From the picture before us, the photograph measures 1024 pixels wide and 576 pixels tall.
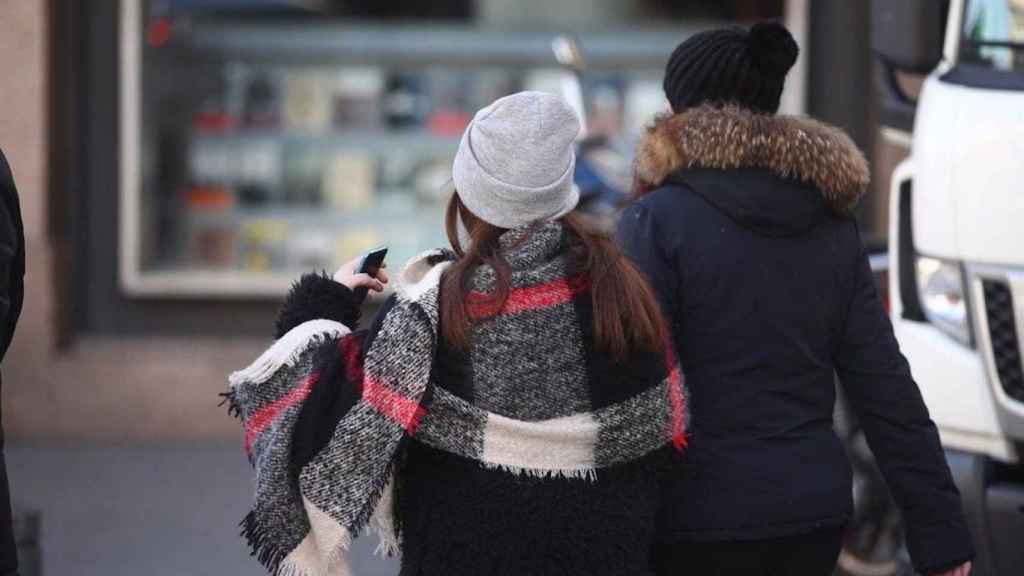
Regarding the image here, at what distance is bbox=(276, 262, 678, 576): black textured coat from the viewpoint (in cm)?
297

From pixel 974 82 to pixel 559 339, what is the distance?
3.14m

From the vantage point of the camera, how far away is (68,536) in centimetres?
760

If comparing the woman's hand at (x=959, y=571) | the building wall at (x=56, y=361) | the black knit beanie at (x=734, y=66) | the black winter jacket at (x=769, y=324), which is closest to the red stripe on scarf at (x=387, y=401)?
the black winter jacket at (x=769, y=324)

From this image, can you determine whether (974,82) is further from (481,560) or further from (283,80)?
(283,80)

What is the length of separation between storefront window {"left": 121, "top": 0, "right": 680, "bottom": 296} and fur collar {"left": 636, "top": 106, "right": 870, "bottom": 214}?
6595 millimetres

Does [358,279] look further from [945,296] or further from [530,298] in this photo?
[945,296]

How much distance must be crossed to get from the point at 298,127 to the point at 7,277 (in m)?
7.56

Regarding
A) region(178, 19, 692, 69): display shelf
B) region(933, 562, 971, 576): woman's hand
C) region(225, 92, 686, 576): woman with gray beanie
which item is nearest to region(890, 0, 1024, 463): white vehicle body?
region(933, 562, 971, 576): woman's hand

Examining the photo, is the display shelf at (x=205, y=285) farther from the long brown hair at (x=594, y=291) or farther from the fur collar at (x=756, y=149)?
the long brown hair at (x=594, y=291)

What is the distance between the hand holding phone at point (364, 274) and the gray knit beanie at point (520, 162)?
284mm

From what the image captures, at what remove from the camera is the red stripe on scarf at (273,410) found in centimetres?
298

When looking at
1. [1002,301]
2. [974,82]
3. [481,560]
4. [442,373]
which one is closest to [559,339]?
[442,373]

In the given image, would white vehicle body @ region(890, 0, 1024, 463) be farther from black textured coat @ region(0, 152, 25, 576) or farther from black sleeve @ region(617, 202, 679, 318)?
black textured coat @ region(0, 152, 25, 576)

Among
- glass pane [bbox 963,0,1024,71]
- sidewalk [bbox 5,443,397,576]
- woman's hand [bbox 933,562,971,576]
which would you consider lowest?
sidewalk [bbox 5,443,397,576]
